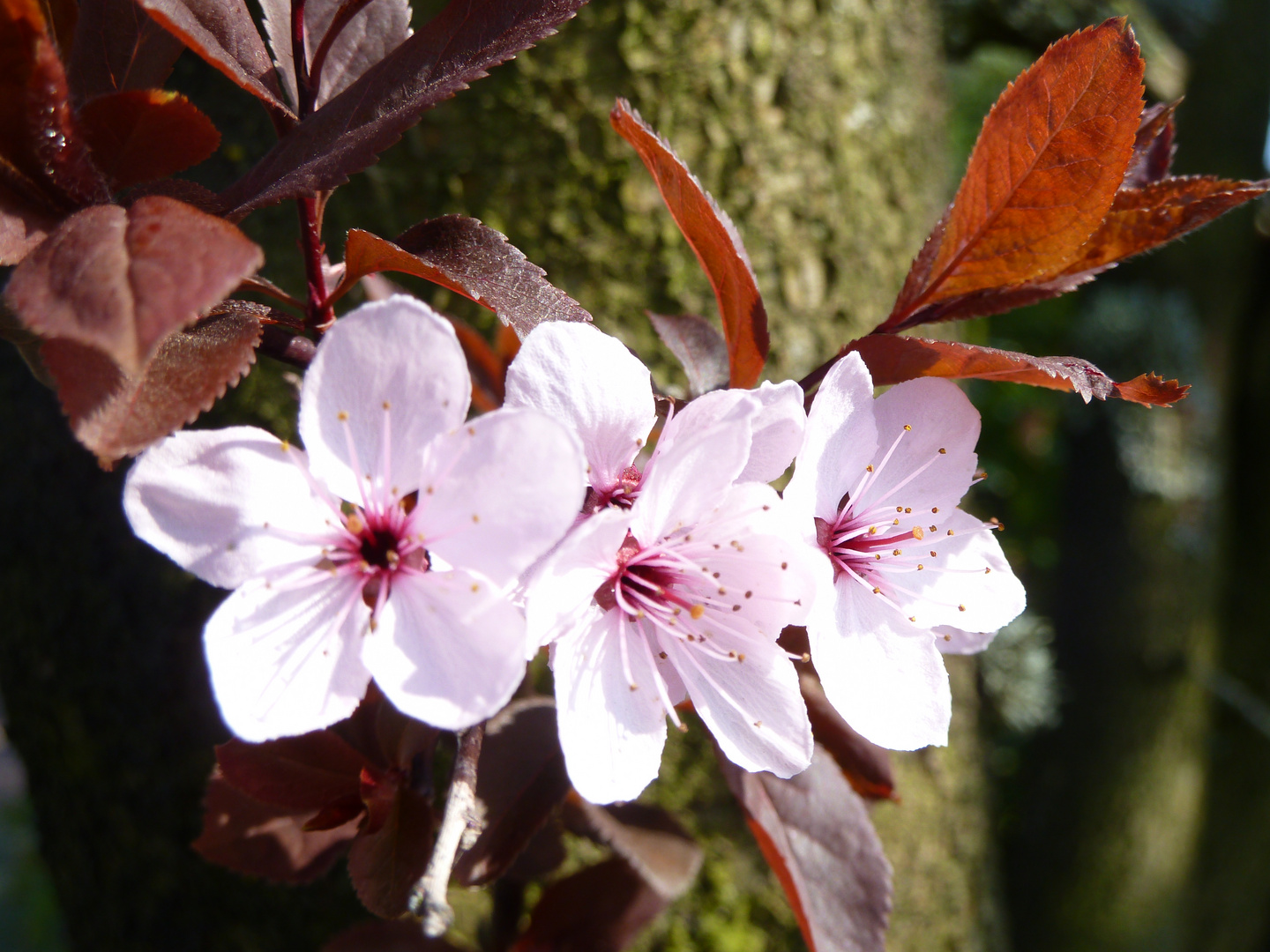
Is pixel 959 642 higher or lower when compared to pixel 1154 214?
lower

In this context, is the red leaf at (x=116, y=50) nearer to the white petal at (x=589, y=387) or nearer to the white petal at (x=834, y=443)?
the white petal at (x=589, y=387)

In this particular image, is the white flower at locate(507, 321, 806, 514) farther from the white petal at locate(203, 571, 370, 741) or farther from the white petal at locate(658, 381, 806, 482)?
the white petal at locate(203, 571, 370, 741)

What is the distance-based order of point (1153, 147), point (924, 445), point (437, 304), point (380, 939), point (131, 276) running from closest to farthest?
point (131, 276), point (924, 445), point (1153, 147), point (380, 939), point (437, 304)

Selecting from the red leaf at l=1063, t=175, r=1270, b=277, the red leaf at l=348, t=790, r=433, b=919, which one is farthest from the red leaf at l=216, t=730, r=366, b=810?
the red leaf at l=1063, t=175, r=1270, b=277

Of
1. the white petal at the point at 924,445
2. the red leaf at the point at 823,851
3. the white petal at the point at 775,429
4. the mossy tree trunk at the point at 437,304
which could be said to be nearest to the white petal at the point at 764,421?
the white petal at the point at 775,429

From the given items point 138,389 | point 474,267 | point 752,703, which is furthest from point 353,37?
point 752,703

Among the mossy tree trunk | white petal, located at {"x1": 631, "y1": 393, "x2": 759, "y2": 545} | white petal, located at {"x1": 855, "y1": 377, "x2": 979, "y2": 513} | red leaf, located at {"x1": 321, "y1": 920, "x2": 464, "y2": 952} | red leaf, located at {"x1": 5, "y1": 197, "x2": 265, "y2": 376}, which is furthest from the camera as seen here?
the mossy tree trunk

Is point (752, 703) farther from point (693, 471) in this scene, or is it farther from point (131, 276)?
point (131, 276)

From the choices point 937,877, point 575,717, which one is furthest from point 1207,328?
point 575,717
